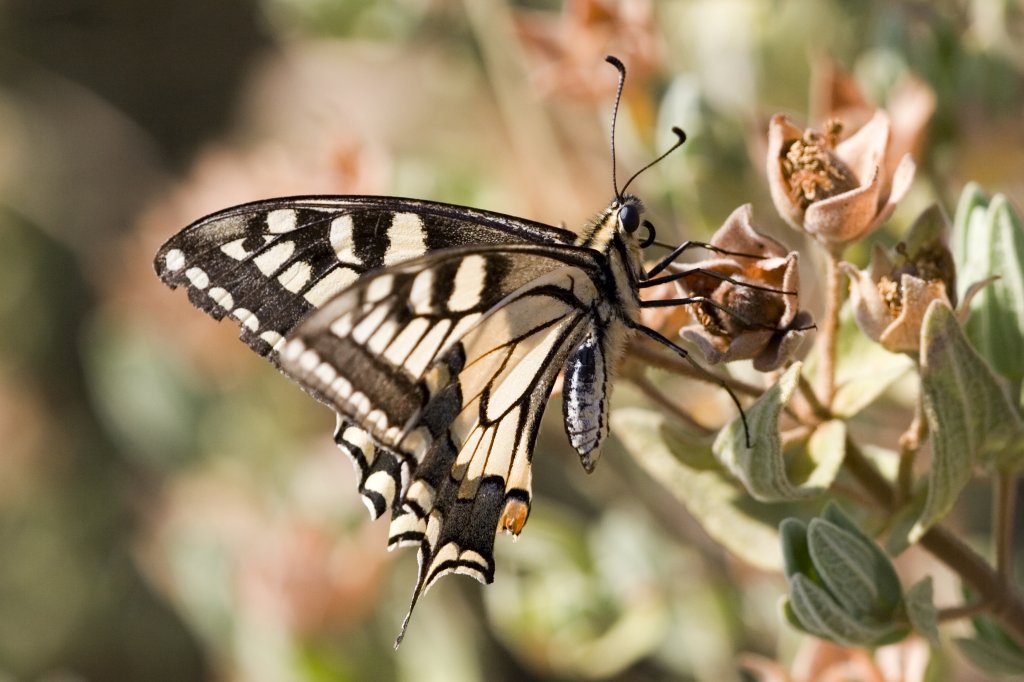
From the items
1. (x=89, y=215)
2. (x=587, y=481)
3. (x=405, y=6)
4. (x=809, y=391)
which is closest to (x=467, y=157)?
(x=405, y=6)

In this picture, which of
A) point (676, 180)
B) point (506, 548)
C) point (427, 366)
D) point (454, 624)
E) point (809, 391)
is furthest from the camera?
point (454, 624)

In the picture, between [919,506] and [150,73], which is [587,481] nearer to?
[919,506]

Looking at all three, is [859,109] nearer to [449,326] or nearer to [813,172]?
[813,172]

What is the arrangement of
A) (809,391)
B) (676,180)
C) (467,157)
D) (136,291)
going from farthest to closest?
(136,291) < (467,157) < (676,180) < (809,391)

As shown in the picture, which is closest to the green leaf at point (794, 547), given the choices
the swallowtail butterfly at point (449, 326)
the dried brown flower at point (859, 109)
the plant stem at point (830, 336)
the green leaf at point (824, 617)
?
the green leaf at point (824, 617)

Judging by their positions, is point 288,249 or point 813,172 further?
point 288,249

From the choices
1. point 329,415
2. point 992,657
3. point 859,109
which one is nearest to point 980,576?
point 992,657

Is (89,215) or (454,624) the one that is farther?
(89,215)
